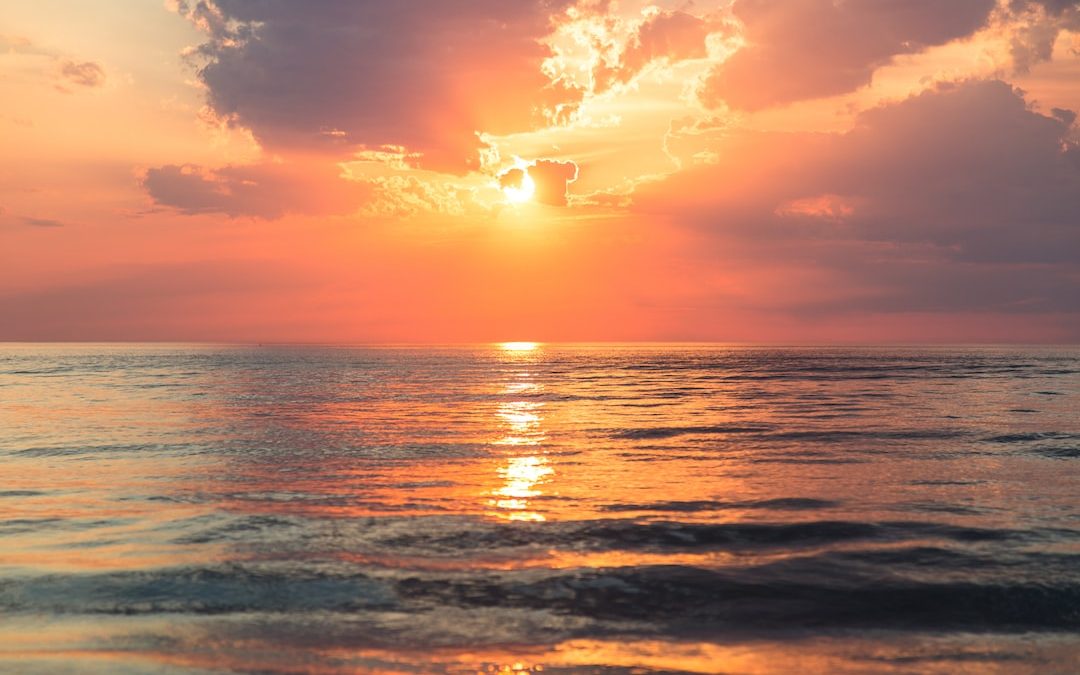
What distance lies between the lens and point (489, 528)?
16266 millimetres

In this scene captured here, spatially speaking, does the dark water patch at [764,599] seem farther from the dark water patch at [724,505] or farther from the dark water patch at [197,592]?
the dark water patch at [724,505]

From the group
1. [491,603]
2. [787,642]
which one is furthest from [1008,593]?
[491,603]

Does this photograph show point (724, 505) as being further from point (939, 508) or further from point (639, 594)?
point (639, 594)

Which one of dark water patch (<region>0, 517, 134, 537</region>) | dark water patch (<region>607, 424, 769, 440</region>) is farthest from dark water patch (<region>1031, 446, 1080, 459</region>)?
dark water patch (<region>0, 517, 134, 537</region>)

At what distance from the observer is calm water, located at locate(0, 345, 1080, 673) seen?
9.80 metres

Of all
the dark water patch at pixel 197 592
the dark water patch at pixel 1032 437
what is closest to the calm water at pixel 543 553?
the dark water patch at pixel 197 592

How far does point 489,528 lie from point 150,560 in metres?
6.03

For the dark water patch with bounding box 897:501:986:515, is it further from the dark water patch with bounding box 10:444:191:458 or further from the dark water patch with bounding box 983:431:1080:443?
the dark water patch with bounding box 10:444:191:458

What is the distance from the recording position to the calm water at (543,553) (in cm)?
980

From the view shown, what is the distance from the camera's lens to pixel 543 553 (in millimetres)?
14219

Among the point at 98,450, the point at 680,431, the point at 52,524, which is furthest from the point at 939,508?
the point at 98,450

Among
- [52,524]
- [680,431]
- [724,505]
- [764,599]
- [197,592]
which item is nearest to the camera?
[764,599]

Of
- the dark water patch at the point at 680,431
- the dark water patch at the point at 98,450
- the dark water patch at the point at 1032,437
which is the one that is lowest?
the dark water patch at the point at 98,450

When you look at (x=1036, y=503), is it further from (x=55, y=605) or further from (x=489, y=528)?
(x=55, y=605)
